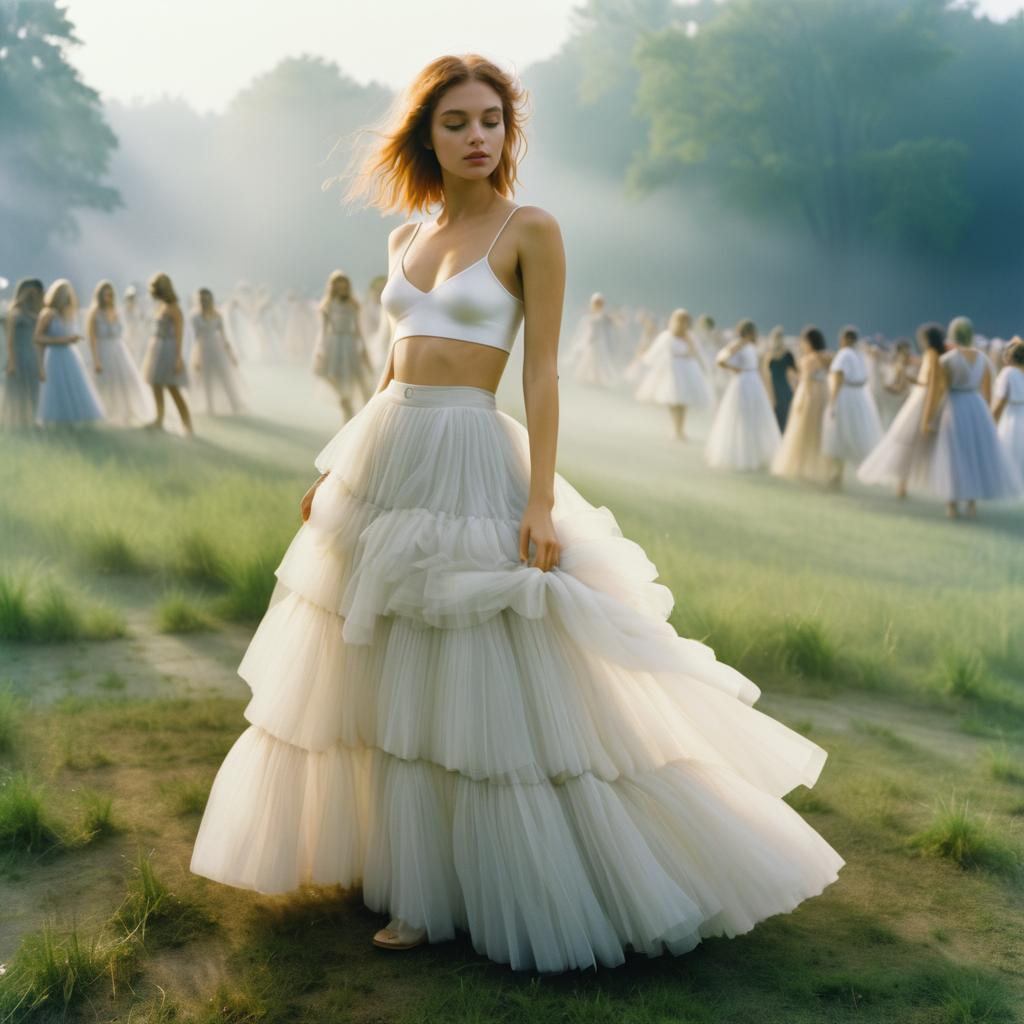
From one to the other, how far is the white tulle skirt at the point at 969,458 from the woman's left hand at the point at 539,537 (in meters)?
5.29

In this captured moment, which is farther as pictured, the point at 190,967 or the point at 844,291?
the point at 844,291

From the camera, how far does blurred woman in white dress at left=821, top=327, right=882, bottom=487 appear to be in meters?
7.93

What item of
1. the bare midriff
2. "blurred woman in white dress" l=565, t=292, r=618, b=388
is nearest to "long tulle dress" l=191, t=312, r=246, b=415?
"blurred woman in white dress" l=565, t=292, r=618, b=388

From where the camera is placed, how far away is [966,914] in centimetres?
288

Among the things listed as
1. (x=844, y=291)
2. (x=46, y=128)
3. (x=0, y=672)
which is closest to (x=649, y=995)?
(x=0, y=672)

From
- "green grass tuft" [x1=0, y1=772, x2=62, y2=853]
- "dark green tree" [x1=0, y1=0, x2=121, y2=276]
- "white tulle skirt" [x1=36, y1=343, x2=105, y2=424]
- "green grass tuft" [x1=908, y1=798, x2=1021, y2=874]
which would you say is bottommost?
"green grass tuft" [x1=0, y1=772, x2=62, y2=853]

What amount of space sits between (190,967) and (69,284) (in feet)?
17.3

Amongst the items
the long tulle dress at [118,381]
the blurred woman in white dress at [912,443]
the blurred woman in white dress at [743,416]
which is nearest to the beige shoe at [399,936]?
the long tulle dress at [118,381]

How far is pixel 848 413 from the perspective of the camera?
8.10 m

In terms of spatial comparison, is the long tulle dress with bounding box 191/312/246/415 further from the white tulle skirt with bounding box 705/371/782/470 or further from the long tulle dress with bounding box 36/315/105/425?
the white tulle skirt with bounding box 705/371/782/470

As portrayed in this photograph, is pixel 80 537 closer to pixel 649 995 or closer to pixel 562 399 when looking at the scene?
pixel 649 995

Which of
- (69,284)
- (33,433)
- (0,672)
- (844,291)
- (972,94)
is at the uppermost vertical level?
(972,94)

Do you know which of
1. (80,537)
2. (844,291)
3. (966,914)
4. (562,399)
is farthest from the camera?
(562,399)

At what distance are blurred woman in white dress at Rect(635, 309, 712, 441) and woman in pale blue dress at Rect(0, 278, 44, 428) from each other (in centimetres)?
446
